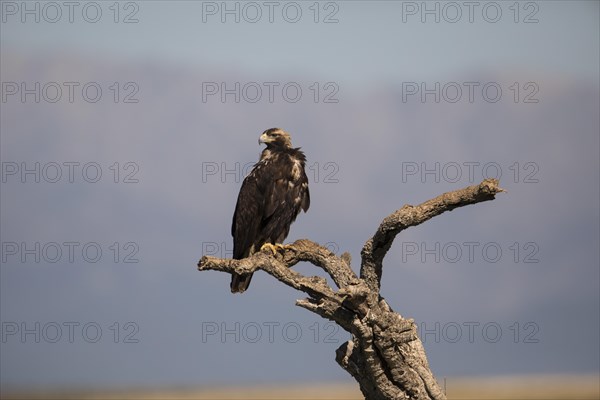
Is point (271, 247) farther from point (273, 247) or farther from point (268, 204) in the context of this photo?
point (268, 204)

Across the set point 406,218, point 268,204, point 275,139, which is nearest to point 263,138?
point 275,139

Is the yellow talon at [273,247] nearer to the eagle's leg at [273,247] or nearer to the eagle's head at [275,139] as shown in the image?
the eagle's leg at [273,247]

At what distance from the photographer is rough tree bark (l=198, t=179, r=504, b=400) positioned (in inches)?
444

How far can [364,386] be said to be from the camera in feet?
39.3

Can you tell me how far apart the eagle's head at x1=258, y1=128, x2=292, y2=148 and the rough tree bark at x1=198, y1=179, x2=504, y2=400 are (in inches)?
125

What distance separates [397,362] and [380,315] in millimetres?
615

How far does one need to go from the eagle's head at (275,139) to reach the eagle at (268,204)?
26.3 inches

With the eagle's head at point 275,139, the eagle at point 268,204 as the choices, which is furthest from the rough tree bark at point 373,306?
the eagle's head at point 275,139

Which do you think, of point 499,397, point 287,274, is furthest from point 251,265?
point 499,397

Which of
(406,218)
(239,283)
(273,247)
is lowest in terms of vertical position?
(239,283)

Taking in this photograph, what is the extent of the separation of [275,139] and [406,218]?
4126mm

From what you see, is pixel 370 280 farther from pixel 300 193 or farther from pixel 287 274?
pixel 300 193

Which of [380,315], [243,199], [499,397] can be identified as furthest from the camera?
[499,397]

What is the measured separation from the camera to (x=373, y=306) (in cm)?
1133
